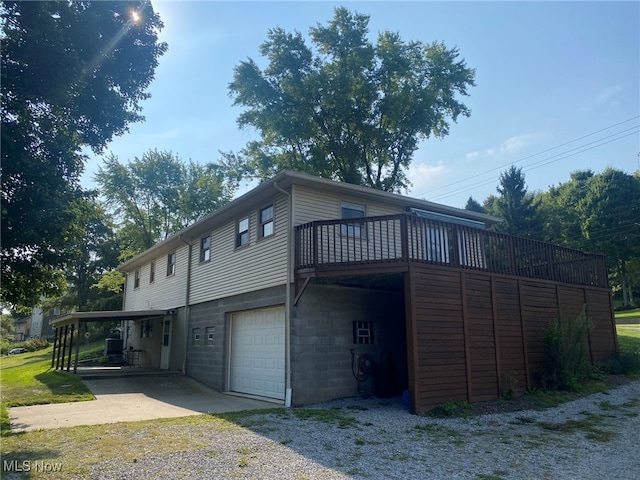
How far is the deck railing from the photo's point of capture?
9.62 meters

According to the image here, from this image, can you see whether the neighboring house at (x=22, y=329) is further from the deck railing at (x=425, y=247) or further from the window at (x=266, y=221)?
the deck railing at (x=425, y=247)

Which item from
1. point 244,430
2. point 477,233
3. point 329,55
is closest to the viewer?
point 244,430

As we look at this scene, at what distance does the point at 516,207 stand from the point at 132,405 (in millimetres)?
27508

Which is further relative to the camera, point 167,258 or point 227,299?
point 167,258

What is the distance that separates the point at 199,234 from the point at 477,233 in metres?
9.56

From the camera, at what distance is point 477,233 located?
1073 cm

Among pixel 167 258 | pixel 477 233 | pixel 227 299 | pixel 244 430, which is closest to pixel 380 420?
pixel 244 430

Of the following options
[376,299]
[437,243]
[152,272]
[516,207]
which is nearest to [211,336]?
[376,299]

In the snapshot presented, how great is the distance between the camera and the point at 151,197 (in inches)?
1334

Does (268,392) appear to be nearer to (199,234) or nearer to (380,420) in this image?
(380,420)

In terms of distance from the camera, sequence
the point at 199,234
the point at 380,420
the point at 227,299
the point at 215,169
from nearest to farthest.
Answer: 1. the point at 380,420
2. the point at 227,299
3. the point at 199,234
4. the point at 215,169

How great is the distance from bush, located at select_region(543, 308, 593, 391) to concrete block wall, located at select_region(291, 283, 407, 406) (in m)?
3.56

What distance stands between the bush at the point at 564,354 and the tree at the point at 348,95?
51.8 feet

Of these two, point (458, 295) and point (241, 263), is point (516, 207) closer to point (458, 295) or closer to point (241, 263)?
point (458, 295)
